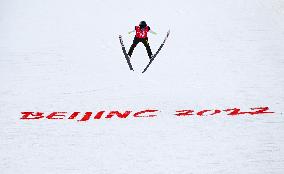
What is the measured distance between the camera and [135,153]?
286 inches

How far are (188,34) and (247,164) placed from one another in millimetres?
6619

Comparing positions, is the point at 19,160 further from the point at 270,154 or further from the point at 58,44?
the point at 58,44

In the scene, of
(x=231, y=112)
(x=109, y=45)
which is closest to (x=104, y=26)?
(x=109, y=45)

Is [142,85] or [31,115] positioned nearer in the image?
[31,115]

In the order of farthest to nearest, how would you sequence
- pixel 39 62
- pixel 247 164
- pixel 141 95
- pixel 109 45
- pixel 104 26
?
pixel 104 26 → pixel 109 45 → pixel 39 62 → pixel 141 95 → pixel 247 164

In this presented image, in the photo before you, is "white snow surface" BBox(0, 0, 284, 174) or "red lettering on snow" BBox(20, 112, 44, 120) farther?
"red lettering on snow" BBox(20, 112, 44, 120)

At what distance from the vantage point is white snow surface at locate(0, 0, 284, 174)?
715 centimetres

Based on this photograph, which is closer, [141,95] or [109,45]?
[141,95]

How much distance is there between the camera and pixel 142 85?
9.98 m

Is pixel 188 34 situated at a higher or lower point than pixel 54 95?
higher

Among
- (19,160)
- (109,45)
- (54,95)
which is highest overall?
(109,45)

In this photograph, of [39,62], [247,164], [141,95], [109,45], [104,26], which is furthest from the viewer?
[104,26]

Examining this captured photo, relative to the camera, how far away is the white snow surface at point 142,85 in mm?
7148

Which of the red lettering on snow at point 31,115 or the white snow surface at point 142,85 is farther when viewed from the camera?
the red lettering on snow at point 31,115
